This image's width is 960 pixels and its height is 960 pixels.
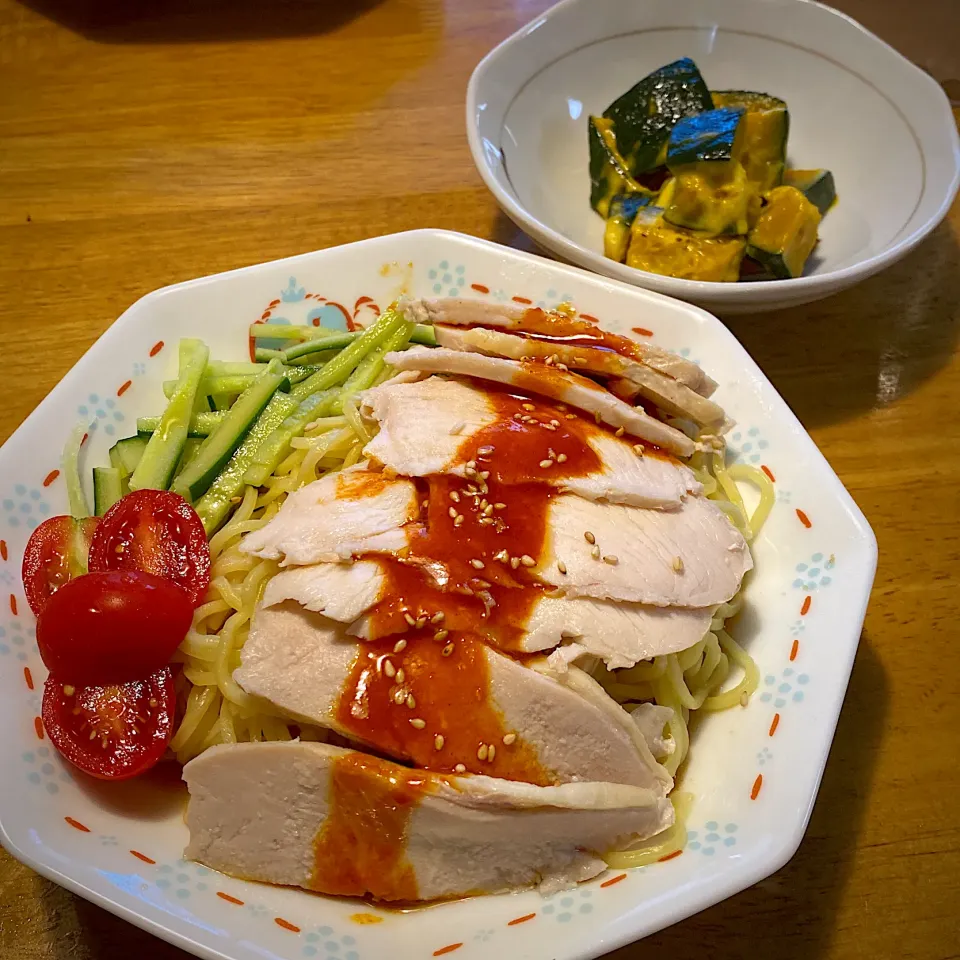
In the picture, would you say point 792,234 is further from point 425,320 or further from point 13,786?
point 13,786

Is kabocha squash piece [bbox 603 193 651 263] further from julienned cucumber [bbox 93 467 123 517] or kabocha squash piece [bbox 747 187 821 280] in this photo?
julienned cucumber [bbox 93 467 123 517]

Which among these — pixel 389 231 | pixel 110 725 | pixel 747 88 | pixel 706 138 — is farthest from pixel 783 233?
pixel 110 725

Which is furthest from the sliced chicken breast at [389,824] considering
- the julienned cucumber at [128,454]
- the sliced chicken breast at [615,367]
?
the sliced chicken breast at [615,367]

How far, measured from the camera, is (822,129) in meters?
3.84

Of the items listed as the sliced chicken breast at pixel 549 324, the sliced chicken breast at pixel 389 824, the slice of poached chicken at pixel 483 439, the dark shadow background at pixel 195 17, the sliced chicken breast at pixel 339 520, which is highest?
the dark shadow background at pixel 195 17

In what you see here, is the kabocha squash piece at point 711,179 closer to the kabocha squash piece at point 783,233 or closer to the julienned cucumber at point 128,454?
the kabocha squash piece at point 783,233

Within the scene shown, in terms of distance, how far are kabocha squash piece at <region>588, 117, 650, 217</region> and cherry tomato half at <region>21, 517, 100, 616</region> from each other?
2557 millimetres

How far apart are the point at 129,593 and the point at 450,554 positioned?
79 cm

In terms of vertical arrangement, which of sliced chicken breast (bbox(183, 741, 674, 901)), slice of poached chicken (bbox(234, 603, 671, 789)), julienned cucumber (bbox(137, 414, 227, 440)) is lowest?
sliced chicken breast (bbox(183, 741, 674, 901))

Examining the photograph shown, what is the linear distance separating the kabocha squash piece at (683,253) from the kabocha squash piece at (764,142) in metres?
0.43

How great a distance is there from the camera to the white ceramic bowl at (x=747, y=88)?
3363mm

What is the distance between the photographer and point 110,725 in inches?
76.5

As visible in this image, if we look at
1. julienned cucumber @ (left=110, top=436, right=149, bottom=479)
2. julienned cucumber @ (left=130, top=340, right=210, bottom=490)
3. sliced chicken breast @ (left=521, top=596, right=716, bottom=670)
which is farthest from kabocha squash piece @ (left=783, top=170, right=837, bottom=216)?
julienned cucumber @ (left=110, top=436, right=149, bottom=479)

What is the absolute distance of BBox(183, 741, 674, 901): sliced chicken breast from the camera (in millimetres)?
1786
